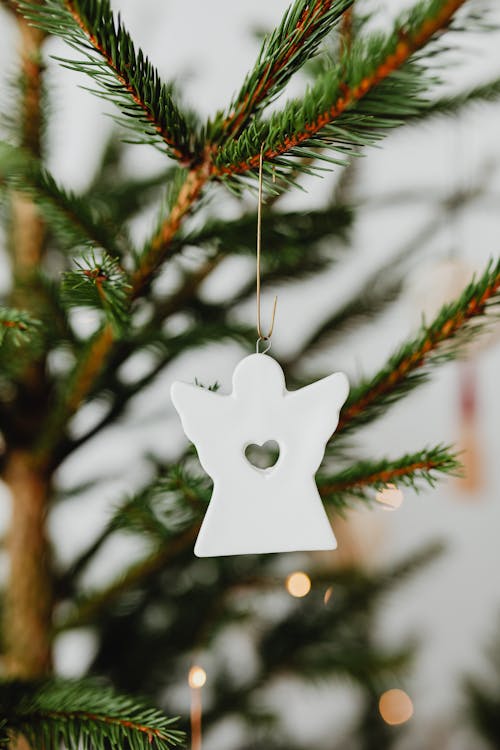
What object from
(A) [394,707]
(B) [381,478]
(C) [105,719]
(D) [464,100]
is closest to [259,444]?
(B) [381,478]

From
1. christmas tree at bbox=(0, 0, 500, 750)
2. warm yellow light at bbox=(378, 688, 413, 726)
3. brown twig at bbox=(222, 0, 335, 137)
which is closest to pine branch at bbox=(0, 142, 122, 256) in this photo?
christmas tree at bbox=(0, 0, 500, 750)

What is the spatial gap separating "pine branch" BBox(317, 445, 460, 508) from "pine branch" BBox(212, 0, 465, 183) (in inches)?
6.9

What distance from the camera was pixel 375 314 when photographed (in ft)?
2.10

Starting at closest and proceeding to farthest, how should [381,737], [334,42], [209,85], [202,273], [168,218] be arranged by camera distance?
[168,218] < [334,42] < [202,273] < [381,737] < [209,85]

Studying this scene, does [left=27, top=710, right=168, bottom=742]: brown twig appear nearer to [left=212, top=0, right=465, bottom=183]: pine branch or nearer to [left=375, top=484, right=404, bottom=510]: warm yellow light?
[left=375, top=484, right=404, bottom=510]: warm yellow light

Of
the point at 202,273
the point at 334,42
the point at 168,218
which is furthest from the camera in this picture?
the point at 202,273

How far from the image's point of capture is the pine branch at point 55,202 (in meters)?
0.37

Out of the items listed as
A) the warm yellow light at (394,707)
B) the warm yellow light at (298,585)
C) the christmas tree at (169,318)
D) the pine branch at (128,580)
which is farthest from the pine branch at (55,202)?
the warm yellow light at (394,707)

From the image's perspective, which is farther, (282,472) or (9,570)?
(9,570)

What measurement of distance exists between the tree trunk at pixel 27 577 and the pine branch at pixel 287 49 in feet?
1.28

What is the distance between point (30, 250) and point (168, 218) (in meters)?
0.31

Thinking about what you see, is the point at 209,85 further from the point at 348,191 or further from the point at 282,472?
the point at 282,472

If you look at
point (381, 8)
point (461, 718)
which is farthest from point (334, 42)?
point (461, 718)

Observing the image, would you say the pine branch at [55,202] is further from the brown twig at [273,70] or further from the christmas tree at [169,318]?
the brown twig at [273,70]
